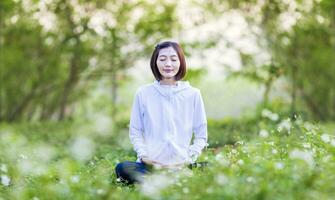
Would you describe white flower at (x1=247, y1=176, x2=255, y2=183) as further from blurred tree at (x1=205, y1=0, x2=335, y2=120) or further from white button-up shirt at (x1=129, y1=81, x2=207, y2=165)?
blurred tree at (x1=205, y1=0, x2=335, y2=120)

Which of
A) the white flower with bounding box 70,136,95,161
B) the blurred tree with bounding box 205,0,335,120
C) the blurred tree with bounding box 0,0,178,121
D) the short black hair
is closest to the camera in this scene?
the short black hair

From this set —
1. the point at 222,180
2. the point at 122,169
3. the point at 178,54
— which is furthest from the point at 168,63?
the point at 222,180

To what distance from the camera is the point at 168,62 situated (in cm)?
539

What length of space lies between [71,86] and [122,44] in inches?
80.6

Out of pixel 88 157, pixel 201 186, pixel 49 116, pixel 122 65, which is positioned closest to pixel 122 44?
pixel 122 65

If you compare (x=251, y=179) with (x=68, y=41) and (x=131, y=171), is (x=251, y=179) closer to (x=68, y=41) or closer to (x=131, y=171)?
(x=131, y=171)

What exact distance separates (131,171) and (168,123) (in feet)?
1.48

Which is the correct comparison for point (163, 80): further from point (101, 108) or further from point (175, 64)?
point (101, 108)

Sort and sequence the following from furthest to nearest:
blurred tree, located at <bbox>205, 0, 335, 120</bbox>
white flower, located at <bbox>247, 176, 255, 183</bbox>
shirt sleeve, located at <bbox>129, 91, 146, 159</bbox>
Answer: blurred tree, located at <bbox>205, 0, 335, 120</bbox>
shirt sleeve, located at <bbox>129, 91, 146, 159</bbox>
white flower, located at <bbox>247, 176, 255, 183</bbox>

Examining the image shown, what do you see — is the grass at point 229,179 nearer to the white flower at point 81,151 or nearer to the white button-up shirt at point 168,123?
the white button-up shirt at point 168,123

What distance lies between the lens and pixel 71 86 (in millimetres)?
16078

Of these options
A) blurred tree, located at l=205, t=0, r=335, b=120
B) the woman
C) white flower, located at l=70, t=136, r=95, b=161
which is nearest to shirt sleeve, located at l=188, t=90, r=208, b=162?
the woman

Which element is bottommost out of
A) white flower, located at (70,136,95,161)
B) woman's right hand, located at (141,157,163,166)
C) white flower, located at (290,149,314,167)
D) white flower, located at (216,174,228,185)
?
white flower, located at (70,136,95,161)

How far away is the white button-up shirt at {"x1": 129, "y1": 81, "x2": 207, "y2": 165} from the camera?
5.18 meters
